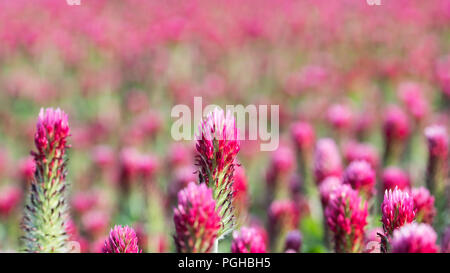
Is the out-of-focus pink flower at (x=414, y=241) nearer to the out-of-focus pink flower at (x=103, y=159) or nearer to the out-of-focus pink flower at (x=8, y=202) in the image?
the out-of-focus pink flower at (x=8, y=202)

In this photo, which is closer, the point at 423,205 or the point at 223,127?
the point at 223,127

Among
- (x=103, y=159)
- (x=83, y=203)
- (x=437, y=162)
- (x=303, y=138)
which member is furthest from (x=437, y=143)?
(x=103, y=159)

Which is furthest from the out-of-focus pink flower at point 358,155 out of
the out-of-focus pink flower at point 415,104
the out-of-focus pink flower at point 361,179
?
the out-of-focus pink flower at point 415,104

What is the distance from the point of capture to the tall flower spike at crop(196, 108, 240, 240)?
1257 mm

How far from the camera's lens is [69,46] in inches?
222

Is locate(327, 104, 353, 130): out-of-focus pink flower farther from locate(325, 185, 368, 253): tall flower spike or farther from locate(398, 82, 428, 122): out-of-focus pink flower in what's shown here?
locate(325, 185, 368, 253): tall flower spike

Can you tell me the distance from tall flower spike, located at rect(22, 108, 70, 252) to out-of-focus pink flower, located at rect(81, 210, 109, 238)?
101 cm

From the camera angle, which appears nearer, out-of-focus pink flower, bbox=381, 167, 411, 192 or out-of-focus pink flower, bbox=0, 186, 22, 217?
out-of-focus pink flower, bbox=381, 167, 411, 192

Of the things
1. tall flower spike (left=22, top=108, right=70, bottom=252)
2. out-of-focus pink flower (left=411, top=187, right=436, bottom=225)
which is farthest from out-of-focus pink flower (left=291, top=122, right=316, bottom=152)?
tall flower spike (left=22, top=108, right=70, bottom=252)

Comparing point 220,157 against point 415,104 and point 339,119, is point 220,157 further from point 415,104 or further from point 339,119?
point 415,104

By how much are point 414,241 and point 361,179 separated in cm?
84

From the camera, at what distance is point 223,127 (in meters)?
1.26

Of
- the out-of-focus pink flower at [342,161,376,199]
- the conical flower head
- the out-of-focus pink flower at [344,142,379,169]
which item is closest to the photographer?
the conical flower head
